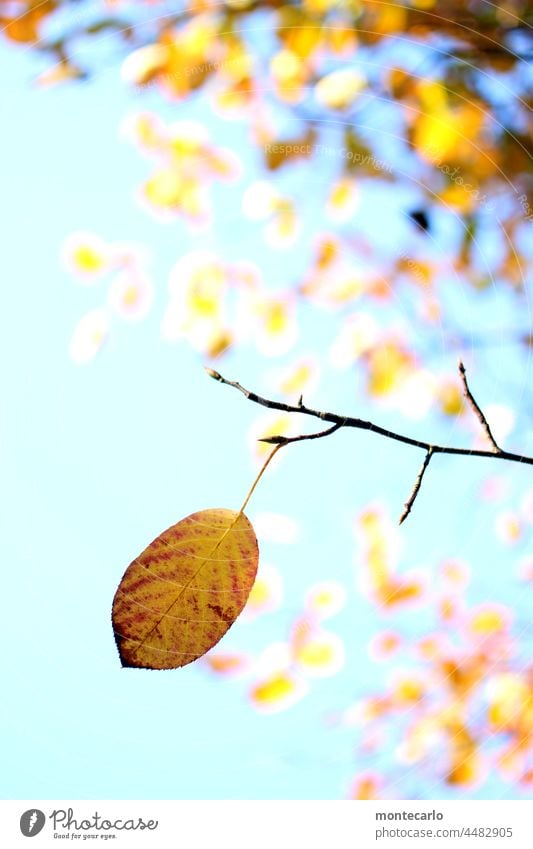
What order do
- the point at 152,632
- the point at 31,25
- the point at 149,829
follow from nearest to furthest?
1. the point at 152,632
2. the point at 149,829
3. the point at 31,25

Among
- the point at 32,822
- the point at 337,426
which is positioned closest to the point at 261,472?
the point at 337,426

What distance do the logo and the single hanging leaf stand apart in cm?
30

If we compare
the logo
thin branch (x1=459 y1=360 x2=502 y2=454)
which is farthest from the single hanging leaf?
the logo

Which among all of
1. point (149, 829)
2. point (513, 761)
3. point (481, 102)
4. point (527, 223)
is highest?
Result: point (481, 102)

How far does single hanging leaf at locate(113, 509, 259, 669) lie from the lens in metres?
0.40

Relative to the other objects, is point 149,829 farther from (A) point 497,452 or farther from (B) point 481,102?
(B) point 481,102

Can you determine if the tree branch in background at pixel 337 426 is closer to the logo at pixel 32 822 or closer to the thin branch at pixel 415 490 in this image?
the thin branch at pixel 415 490

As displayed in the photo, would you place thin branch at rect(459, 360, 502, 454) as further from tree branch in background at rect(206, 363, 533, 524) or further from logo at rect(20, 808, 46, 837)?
logo at rect(20, 808, 46, 837)

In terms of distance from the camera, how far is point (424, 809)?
0.65 metres

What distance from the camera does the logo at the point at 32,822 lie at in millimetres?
595

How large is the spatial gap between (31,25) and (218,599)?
68 cm

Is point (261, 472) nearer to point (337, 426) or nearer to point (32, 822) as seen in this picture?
point (337, 426)

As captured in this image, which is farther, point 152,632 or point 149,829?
point 149,829

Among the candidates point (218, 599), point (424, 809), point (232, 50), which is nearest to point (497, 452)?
point (218, 599)
